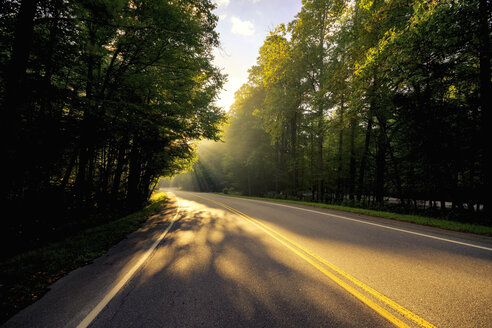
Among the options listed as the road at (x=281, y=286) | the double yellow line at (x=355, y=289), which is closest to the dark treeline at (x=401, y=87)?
the road at (x=281, y=286)

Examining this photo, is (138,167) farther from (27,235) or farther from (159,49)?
(159,49)

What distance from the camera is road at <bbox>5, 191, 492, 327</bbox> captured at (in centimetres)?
209

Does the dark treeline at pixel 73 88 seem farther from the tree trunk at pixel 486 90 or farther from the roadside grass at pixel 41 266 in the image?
the tree trunk at pixel 486 90

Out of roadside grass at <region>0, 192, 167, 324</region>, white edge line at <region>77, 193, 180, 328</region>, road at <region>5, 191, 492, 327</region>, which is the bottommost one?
roadside grass at <region>0, 192, 167, 324</region>

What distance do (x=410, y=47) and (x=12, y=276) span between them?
13096 mm

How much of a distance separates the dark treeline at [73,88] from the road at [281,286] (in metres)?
3.57

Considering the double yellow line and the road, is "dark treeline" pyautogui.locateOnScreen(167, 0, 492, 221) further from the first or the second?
the double yellow line

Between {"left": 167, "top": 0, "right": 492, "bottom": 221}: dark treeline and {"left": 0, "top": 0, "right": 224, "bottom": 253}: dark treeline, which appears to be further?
{"left": 167, "top": 0, "right": 492, "bottom": 221}: dark treeline

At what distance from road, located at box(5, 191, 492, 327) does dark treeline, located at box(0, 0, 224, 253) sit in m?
3.57

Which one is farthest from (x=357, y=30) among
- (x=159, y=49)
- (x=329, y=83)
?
(x=159, y=49)

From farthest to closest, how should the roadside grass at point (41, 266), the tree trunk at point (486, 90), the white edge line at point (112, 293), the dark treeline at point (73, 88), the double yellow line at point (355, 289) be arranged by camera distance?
the tree trunk at point (486, 90)
the dark treeline at point (73, 88)
the roadside grass at point (41, 266)
the white edge line at point (112, 293)
the double yellow line at point (355, 289)

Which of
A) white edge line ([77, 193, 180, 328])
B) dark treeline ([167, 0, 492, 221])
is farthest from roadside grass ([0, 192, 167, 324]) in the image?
dark treeline ([167, 0, 492, 221])

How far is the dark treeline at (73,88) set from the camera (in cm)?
431

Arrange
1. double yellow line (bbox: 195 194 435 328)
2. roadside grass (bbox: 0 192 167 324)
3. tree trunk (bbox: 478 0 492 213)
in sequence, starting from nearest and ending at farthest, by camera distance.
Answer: double yellow line (bbox: 195 194 435 328), roadside grass (bbox: 0 192 167 324), tree trunk (bbox: 478 0 492 213)
